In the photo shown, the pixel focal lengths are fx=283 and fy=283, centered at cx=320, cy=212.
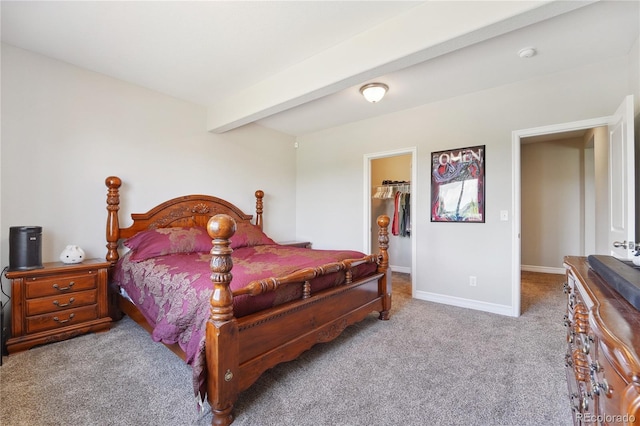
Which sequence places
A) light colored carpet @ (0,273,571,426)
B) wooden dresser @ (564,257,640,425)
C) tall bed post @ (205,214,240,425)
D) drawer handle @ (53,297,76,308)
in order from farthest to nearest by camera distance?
drawer handle @ (53,297,76,308) < light colored carpet @ (0,273,571,426) < tall bed post @ (205,214,240,425) < wooden dresser @ (564,257,640,425)

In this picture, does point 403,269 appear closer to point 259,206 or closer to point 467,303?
point 467,303

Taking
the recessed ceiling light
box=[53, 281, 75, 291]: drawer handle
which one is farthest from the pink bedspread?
the recessed ceiling light

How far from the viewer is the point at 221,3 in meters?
1.94

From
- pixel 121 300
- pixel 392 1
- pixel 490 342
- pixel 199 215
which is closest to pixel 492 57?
pixel 392 1

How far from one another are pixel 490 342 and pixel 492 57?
8.20 feet

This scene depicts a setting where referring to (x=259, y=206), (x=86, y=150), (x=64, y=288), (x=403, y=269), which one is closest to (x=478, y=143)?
(x=403, y=269)

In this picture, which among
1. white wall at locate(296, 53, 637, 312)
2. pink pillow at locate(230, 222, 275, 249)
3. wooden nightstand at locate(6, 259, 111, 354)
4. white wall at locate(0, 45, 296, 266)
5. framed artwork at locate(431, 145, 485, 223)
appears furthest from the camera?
pink pillow at locate(230, 222, 275, 249)

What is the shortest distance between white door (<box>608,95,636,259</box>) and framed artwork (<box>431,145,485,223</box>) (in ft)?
3.46

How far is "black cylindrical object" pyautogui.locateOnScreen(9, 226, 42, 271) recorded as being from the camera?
2262mm

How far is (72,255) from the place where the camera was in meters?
2.55

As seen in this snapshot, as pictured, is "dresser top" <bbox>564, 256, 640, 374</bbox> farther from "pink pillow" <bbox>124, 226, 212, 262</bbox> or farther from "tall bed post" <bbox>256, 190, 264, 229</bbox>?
"tall bed post" <bbox>256, 190, 264, 229</bbox>

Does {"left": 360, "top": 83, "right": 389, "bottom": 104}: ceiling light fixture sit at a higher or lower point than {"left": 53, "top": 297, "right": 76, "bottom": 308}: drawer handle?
higher

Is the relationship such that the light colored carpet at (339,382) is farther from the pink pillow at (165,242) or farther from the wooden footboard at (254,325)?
the pink pillow at (165,242)

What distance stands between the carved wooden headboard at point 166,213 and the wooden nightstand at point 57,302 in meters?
0.38
